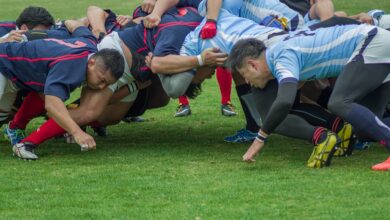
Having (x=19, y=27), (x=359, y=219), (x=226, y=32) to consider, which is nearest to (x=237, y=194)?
(x=359, y=219)

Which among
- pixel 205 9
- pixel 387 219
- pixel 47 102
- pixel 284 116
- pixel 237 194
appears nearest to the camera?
pixel 387 219

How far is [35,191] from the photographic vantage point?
236 inches

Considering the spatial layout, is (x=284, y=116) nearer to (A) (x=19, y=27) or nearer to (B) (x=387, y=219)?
(B) (x=387, y=219)

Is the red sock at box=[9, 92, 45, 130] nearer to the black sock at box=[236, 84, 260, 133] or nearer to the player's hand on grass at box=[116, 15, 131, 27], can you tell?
the player's hand on grass at box=[116, 15, 131, 27]

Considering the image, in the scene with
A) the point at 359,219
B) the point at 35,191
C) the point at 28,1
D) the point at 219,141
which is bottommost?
the point at 28,1

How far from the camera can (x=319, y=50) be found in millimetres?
6590

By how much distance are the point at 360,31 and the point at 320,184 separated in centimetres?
139

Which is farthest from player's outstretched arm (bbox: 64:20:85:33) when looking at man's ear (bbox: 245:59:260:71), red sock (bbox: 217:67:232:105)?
man's ear (bbox: 245:59:260:71)

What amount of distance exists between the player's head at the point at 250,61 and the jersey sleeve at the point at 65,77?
131 cm

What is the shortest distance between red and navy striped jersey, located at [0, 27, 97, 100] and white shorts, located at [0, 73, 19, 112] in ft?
0.22

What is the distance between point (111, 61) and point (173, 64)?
56 centimetres

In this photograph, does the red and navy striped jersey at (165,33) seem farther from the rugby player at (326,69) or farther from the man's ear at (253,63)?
the man's ear at (253,63)

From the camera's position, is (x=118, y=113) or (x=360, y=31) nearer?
(x=360, y=31)

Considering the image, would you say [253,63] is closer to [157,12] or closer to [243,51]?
[243,51]
